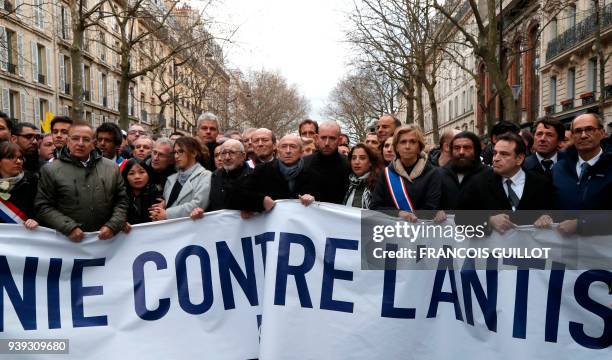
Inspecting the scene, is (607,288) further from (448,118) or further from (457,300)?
(448,118)

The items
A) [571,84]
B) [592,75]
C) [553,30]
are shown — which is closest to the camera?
[592,75]

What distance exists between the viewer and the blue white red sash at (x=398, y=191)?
4039 millimetres

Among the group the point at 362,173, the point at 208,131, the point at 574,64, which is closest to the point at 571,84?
the point at 574,64

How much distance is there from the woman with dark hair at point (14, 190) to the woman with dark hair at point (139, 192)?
778 mm

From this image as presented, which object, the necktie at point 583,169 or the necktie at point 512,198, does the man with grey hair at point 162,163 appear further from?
the necktie at point 583,169

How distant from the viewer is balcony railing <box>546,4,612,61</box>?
24047 mm

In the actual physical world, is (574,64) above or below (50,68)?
below

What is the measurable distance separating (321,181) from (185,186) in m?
1.20

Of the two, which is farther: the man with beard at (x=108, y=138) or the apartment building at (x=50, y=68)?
the apartment building at (x=50, y=68)

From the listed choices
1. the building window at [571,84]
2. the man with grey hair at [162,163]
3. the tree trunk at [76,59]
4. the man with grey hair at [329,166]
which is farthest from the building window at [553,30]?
the man with grey hair at [162,163]

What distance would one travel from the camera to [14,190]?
4.24m

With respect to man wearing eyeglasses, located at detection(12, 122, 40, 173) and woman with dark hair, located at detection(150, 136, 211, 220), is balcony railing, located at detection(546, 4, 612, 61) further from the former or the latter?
man wearing eyeglasses, located at detection(12, 122, 40, 173)

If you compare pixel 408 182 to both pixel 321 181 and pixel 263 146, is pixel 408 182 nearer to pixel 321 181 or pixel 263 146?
pixel 321 181

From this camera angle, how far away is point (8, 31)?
1096 inches
